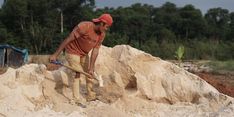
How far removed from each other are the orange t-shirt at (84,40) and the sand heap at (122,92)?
444 millimetres

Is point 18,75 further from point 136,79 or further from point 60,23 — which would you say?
point 60,23

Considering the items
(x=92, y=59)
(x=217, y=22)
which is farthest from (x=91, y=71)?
(x=217, y=22)

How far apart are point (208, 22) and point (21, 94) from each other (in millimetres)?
49581

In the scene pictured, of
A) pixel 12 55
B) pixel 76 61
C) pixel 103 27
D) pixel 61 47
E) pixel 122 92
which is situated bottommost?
pixel 12 55

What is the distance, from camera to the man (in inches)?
309

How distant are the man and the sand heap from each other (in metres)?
0.25

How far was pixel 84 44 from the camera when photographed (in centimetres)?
802

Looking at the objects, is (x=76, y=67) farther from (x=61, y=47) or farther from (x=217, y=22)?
(x=217, y=22)

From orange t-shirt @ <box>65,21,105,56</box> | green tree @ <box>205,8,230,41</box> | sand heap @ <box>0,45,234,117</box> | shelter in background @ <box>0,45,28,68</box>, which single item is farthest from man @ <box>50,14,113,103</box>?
green tree @ <box>205,8,230,41</box>

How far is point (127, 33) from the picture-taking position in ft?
153

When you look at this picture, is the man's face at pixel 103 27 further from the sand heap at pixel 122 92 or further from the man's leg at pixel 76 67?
the sand heap at pixel 122 92

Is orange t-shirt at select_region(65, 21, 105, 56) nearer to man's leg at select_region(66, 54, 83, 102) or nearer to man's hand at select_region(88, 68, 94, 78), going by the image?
man's leg at select_region(66, 54, 83, 102)

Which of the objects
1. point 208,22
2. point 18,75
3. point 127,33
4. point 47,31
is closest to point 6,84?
point 18,75

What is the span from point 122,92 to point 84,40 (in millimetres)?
949
